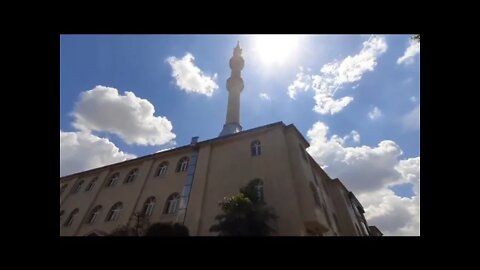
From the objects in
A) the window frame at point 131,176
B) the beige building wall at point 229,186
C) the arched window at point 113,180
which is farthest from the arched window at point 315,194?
the arched window at point 113,180

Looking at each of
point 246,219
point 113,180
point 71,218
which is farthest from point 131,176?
point 246,219

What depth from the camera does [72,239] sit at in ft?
8.28

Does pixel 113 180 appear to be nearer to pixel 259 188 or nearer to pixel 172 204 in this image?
pixel 172 204

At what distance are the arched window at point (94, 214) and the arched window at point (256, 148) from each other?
11039mm

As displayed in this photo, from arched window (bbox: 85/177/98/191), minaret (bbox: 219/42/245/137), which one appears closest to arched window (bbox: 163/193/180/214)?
arched window (bbox: 85/177/98/191)

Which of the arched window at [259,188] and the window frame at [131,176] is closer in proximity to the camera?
the arched window at [259,188]

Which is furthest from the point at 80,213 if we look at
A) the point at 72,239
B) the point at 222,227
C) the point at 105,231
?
the point at 72,239

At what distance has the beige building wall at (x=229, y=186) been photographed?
39.2 feet

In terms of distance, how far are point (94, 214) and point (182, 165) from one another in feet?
22.0

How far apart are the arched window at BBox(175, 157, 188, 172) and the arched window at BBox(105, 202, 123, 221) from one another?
433 cm

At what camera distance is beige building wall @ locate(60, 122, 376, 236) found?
12.0 meters

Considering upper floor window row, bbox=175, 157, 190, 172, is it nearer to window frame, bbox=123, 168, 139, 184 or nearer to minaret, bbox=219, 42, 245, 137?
window frame, bbox=123, 168, 139, 184

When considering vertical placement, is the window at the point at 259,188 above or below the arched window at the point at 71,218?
below

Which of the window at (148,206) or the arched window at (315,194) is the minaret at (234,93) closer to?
the window at (148,206)
